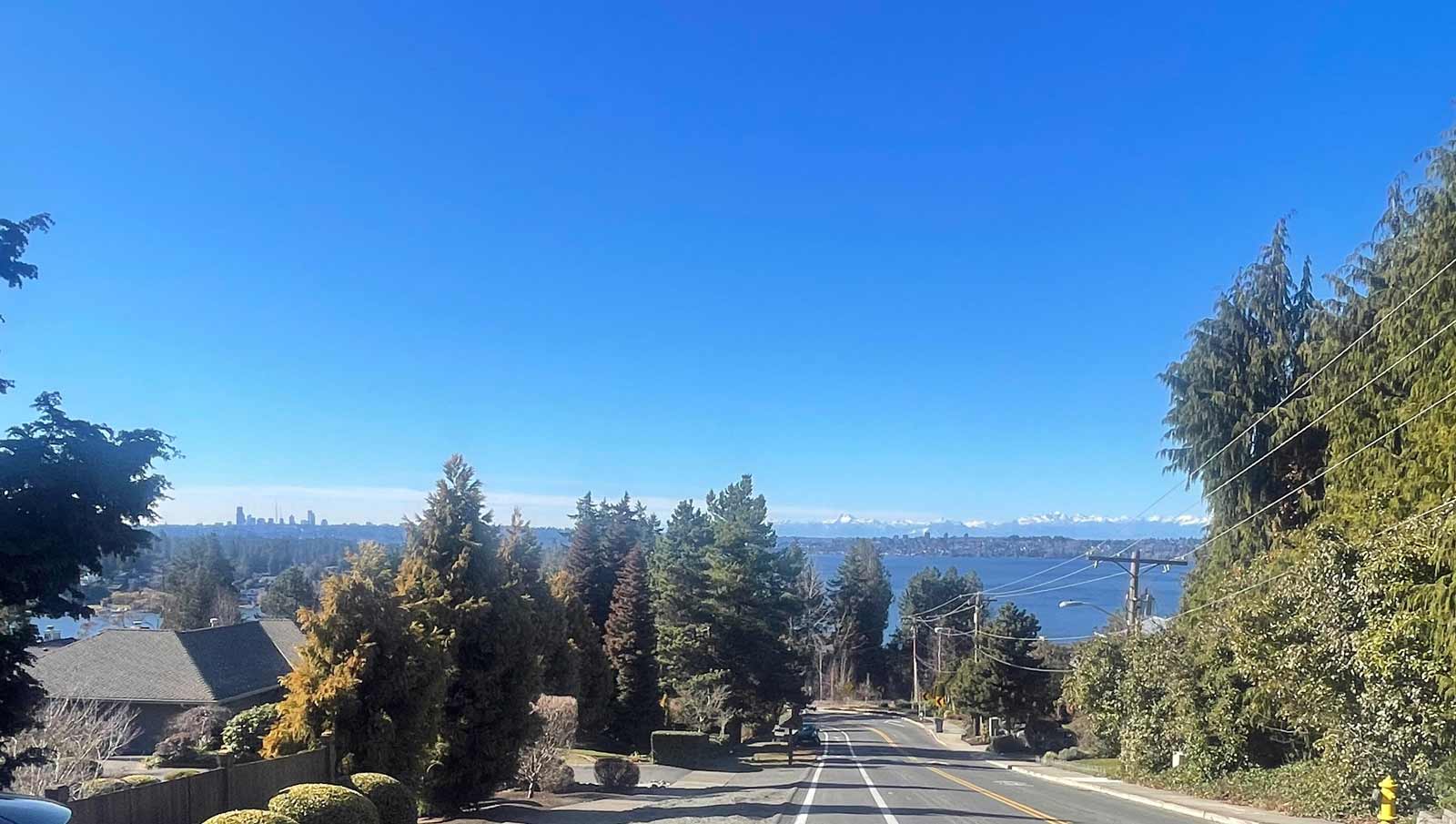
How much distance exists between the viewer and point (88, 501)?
10.9 m

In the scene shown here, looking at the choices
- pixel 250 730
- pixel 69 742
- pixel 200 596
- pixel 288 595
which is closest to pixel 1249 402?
pixel 250 730

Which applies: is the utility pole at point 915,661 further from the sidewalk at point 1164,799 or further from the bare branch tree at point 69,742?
the bare branch tree at point 69,742

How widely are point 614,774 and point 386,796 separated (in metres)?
14.1

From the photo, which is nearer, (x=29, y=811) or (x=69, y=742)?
(x=29, y=811)

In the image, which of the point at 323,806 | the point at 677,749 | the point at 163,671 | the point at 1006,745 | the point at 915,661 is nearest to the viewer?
the point at 323,806

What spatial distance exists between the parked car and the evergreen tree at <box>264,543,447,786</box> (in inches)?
365

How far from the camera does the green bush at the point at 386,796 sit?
14.2m

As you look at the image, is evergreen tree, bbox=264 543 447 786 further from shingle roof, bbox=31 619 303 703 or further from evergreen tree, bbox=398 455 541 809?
shingle roof, bbox=31 619 303 703

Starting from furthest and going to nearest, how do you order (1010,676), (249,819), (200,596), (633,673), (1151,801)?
(200,596)
(1010,676)
(633,673)
(1151,801)
(249,819)

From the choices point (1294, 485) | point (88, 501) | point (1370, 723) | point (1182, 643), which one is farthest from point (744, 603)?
point (88, 501)

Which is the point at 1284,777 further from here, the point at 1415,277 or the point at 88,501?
the point at 88,501

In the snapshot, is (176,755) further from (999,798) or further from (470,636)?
(999,798)

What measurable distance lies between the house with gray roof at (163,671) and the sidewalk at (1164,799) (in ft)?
94.5

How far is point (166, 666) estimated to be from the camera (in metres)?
37.1
